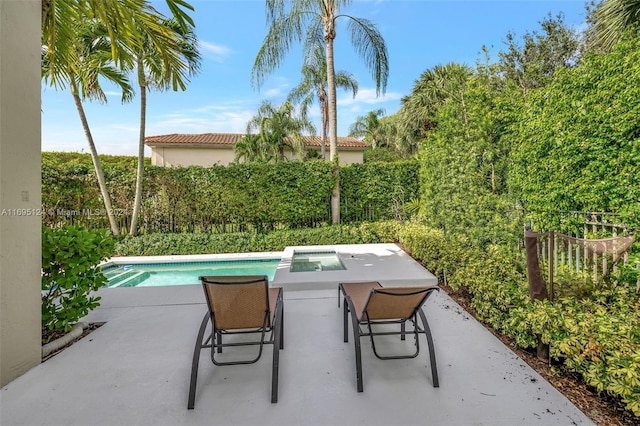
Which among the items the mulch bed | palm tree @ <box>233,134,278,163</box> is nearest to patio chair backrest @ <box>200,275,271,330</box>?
the mulch bed

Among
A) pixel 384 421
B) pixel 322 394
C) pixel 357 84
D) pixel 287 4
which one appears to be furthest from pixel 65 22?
pixel 357 84

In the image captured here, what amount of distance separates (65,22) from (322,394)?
18.5ft

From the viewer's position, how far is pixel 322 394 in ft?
7.83

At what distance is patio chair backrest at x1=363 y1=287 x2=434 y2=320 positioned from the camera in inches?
102

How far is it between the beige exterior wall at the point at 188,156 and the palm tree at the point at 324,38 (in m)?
10.7

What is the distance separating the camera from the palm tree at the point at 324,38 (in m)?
9.98

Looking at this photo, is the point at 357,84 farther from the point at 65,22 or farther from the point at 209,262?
the point at 65,22

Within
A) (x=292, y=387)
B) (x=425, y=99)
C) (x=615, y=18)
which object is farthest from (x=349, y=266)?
(x=425, y=99)

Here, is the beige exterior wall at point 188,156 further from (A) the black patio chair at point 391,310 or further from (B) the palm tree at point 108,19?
(A) the black patio chair at point 391,310

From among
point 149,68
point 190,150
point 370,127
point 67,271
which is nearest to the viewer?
point 67,271

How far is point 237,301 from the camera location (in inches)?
101

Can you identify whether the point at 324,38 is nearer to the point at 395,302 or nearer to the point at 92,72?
the point at 92,72

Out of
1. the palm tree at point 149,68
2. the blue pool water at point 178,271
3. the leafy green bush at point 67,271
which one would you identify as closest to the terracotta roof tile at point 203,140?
the palm tree at point 149,68

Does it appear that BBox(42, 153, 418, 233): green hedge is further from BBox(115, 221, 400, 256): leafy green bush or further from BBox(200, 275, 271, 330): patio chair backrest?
BBox(200, 275, 271, 330): patio chair backrest
